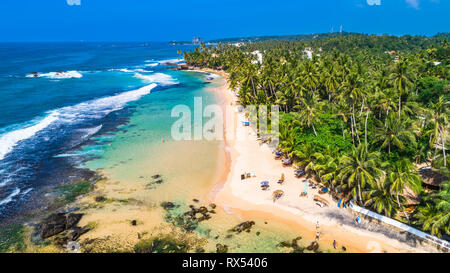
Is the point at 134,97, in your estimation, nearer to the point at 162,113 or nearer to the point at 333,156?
the point at 162,113

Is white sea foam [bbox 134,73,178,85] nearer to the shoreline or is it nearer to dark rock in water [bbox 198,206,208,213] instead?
the shoreline

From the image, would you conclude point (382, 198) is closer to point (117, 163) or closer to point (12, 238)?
point (117, 163)

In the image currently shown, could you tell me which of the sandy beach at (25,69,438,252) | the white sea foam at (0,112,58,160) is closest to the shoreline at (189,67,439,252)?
the sandy beach at (25,69,438,252)

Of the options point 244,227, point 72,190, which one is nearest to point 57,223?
point 72,190

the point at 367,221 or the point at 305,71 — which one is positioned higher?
the point at 305,71
